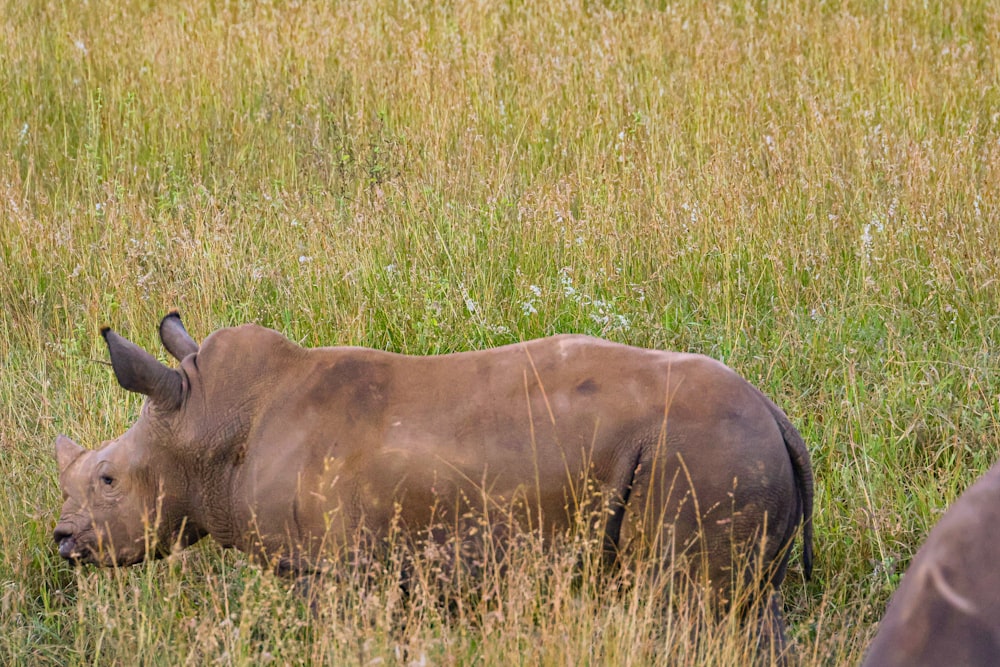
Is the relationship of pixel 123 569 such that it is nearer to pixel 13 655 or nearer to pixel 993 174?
pixel 13 655

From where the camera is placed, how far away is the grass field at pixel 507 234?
400 cm

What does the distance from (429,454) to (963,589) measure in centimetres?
244

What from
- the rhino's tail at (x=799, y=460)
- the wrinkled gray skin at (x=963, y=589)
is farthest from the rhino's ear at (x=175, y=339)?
the wrinkled gray skin at (x=963, y=589)

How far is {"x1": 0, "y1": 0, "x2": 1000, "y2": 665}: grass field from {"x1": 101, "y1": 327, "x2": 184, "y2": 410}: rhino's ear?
0.55 meters

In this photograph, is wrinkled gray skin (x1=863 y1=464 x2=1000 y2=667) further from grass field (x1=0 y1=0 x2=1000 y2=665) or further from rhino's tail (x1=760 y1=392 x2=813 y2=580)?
rhino's tail (x1=760 y1=392 x2=813 y2=580)

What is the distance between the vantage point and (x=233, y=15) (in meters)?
8.95

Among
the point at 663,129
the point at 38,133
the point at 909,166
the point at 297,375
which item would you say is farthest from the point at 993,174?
the point at 38,133

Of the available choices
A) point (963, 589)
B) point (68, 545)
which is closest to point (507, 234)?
point (68, 545)

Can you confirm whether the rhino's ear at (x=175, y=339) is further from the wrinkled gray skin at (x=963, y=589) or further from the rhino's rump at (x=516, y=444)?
the wrinkled gray skin at (x=963, y=589)

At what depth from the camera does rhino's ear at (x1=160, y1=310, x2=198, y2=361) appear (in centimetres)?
411

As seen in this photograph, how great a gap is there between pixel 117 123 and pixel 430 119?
74.2 inches

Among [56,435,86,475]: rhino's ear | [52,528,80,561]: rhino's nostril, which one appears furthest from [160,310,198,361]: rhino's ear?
[52,528,80,561]: rhino's nostril

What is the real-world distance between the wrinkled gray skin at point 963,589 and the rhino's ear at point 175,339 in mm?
3171

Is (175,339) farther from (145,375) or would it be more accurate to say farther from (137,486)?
(137,486)
